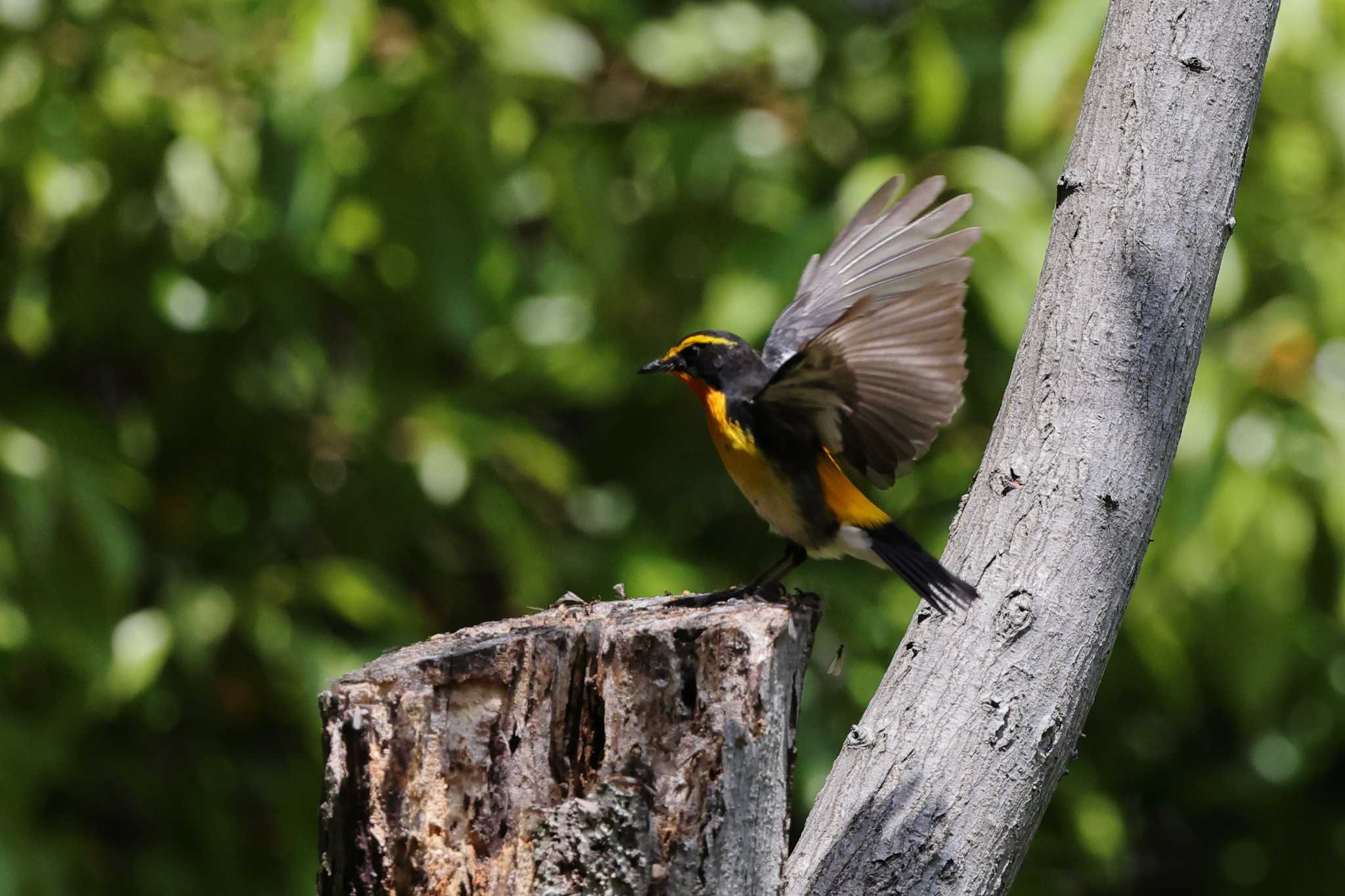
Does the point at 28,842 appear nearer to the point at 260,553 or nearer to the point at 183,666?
the point at 183,666

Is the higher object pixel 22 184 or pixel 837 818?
pixel 22 184

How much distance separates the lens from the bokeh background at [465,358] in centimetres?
336

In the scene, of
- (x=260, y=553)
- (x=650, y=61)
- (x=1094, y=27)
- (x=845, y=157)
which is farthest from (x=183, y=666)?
(x=1094, y=27)

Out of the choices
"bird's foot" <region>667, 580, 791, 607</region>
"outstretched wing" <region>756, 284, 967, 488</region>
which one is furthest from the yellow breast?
"bird's foot" <region>667, 580, 791, 607</region>

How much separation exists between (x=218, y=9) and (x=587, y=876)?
109 inches

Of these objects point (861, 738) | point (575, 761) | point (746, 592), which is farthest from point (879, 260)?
point (575, 761)

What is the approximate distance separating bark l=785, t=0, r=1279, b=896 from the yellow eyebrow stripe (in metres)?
0.70

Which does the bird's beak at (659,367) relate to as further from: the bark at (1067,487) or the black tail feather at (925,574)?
the bark at (1067,487)

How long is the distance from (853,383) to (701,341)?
0.49 meters

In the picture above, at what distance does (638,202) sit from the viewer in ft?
14.0

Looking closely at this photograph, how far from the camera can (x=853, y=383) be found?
A: 6.92 feet

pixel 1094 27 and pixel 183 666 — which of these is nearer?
pixel 1094 27

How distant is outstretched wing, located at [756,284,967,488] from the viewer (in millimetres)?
2006

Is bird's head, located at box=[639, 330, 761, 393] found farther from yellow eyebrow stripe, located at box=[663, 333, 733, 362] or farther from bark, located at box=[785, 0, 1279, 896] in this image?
bark, located at box=[785, 0, 1279, 896]
